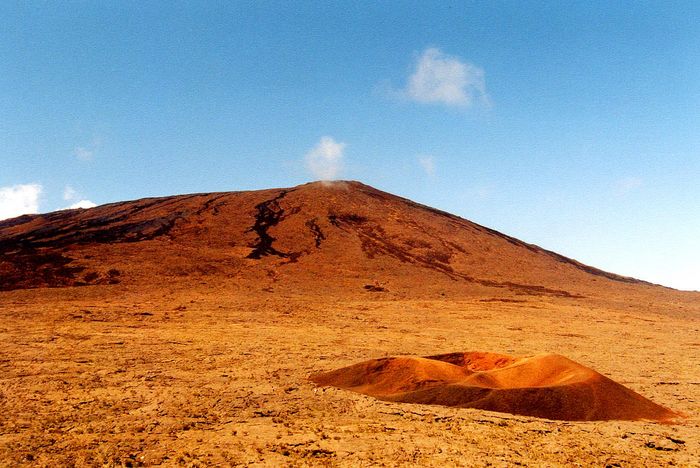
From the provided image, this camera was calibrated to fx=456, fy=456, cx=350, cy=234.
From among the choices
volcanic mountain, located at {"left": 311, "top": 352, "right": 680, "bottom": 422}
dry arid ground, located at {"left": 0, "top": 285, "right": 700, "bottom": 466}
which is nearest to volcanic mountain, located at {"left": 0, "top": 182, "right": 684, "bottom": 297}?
dry arid ground, located at {"left": 0, "top": 285, "right": 700, "bottom": 466}

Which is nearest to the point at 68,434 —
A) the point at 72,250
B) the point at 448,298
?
the point at 448,298

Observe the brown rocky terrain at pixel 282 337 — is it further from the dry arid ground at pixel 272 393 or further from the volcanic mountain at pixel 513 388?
the volcanic mountain at pixel 513 388

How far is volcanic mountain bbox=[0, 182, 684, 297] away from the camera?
94.9 ft

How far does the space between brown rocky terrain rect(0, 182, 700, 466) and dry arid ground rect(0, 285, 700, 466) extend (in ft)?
0.15

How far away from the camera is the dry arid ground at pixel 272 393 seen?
18.1 feet

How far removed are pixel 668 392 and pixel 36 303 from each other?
23.2 metres

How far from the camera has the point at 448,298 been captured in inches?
1105

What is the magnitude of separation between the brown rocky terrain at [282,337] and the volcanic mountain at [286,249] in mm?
252

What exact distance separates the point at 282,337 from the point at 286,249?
22.8m

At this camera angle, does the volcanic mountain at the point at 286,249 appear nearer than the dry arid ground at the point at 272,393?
No

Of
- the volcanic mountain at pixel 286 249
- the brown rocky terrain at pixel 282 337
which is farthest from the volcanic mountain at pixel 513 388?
the volcanic mountain at pixel 286 249

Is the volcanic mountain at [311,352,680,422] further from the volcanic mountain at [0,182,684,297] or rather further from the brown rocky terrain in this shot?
the volcanic mountain at [0,182,684,297]

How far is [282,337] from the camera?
14648 mm

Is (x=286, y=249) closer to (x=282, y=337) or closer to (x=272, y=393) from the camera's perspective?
(x=282, y=337)
